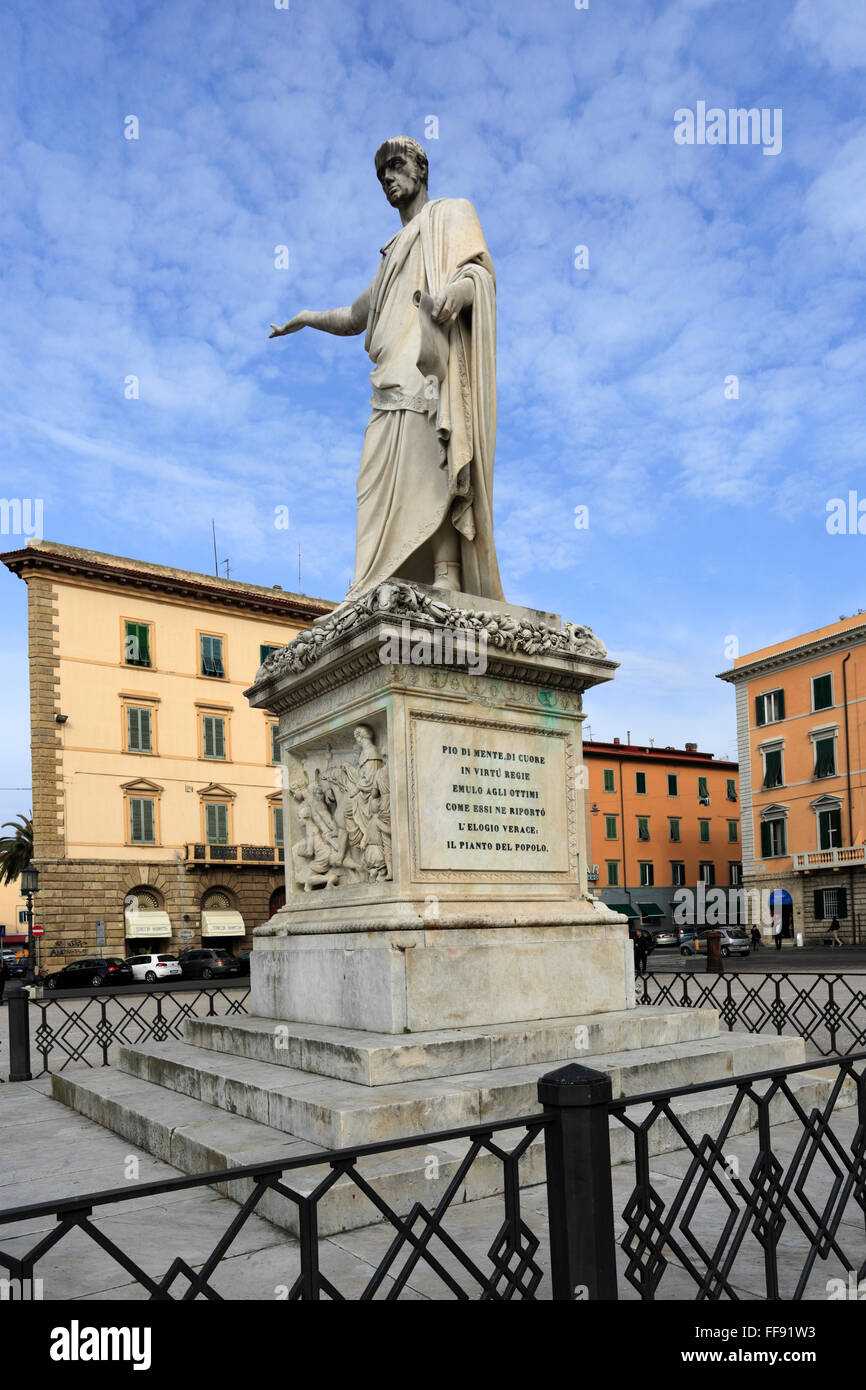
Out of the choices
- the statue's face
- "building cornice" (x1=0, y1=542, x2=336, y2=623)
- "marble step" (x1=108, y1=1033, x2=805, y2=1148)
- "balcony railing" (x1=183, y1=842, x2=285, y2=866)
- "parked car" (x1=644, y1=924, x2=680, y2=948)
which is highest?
"building cornice" (x1=0, y1=542, x2=336, y2=623)

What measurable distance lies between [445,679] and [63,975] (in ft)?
99.6

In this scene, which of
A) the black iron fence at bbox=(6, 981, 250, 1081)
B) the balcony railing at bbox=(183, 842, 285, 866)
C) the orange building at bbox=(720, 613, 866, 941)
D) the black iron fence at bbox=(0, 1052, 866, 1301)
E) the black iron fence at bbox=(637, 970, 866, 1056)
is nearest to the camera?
the black iron fence at bbox=(0, 1052, 866, 1301)

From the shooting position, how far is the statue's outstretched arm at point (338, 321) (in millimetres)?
9094

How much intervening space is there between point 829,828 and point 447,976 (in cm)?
4296

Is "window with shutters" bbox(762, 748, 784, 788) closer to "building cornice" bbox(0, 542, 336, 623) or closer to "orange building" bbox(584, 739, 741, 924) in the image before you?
"orange building" bbox(584, 739, 741, 924)

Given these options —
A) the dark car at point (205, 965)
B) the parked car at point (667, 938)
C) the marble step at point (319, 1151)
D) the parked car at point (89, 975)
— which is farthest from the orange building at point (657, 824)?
the marble step at point (319, 1151)

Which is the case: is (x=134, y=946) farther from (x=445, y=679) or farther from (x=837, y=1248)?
(x=837, y=1248)

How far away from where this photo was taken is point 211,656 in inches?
1693

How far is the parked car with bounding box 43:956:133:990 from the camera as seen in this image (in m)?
33.8

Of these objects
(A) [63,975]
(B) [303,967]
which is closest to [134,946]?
(A) [63,975]

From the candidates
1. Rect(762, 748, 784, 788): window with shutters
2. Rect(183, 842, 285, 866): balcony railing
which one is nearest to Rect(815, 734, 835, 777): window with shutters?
Rect(762, 748, 784, 788): window with shutters

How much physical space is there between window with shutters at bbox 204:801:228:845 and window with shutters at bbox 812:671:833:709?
25924 mm

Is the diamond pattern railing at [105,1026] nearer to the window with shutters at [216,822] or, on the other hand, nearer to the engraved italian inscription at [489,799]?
the engraved italian inscription at [489,799]

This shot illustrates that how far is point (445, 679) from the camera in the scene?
7.32 meters
